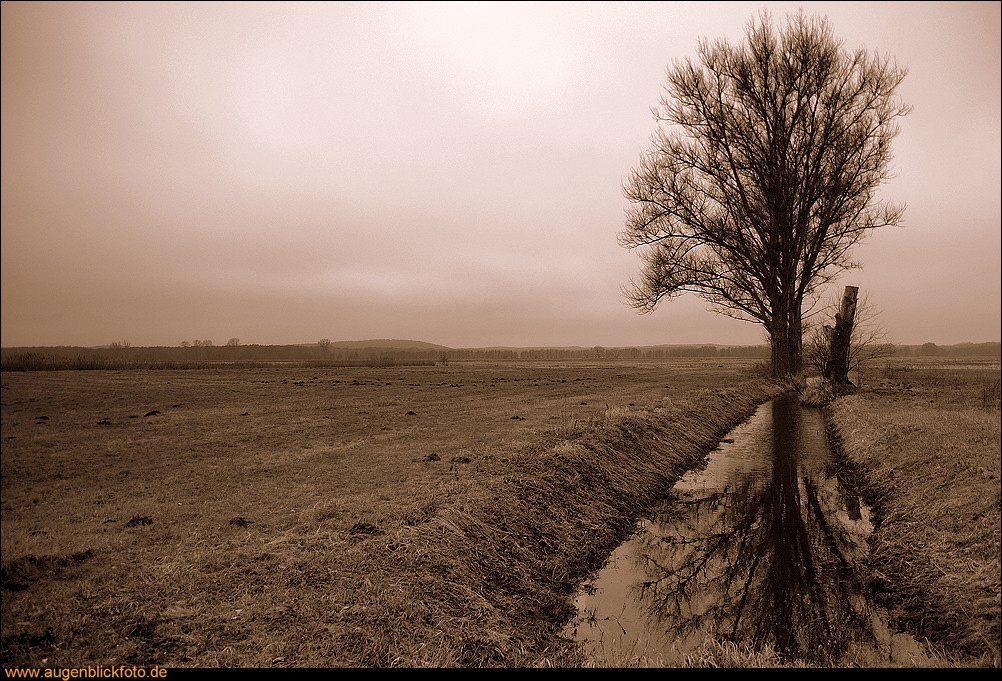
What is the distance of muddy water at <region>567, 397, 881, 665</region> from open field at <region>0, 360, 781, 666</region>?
58 cm

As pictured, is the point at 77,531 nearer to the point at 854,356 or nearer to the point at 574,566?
the point at 574,566

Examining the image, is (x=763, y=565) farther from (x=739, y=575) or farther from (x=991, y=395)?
(x=991, y=395)

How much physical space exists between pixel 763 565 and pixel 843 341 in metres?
20.3

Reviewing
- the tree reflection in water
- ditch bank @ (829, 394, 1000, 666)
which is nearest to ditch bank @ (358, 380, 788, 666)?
the tree reflection in water

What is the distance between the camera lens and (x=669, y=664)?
5527 millimetres

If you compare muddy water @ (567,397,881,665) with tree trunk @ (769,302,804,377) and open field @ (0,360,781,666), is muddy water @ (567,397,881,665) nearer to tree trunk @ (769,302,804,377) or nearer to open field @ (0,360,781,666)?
open field @ (0,360,781,666)

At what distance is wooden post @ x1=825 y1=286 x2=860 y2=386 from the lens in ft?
78.1

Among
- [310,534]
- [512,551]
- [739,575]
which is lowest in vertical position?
[739,575]

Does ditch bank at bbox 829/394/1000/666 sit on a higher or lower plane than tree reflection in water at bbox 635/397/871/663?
higher

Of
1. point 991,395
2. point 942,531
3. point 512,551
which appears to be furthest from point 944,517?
point 512,551

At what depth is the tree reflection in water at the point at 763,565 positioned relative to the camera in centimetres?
618

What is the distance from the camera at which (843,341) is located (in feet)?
78.2

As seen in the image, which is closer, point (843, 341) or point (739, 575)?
point (739, 575)

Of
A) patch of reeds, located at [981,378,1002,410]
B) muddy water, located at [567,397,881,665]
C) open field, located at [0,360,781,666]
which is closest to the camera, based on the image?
open field, located at [0,360,781,666]
